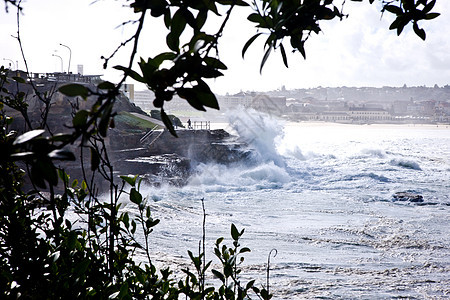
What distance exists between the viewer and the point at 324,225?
32.2 feet

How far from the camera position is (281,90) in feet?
344

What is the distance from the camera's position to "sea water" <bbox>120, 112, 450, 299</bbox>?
6.34m

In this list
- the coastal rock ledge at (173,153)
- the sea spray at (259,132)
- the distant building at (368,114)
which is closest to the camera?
the coastal rock ledge at (173,153)

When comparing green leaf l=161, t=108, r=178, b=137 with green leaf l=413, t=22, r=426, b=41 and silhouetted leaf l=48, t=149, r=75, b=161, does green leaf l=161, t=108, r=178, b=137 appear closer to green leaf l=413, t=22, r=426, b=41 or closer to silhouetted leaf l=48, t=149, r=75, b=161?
silhouetted leaf l=48, t=149, r=75, b=161

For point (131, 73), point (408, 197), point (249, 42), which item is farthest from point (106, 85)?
point (408, 197)

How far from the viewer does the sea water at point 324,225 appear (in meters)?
6.34

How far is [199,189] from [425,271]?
30.0ft

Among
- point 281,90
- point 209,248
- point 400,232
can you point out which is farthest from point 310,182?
point 281,90

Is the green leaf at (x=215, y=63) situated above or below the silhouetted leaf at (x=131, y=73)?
above

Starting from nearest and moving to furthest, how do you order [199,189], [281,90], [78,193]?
1. [78,193]
2. [199,189]
3. [281,90]

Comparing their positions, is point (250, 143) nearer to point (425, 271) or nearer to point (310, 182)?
point (310, 182)

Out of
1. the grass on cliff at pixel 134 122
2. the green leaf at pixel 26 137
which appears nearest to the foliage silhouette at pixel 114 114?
the green leaf at pixel 26 137

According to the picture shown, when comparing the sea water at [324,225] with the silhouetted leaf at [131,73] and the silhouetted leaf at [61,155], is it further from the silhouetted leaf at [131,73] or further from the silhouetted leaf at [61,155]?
the silhouetted leaf at [61,155]

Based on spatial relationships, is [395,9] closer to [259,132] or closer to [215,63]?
[215,63]
